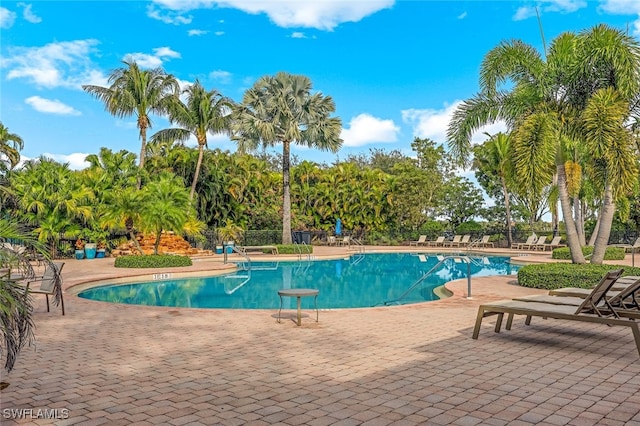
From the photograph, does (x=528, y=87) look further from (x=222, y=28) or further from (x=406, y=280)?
(x=222, y=28)

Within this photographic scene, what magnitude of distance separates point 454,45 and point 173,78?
1450 cm

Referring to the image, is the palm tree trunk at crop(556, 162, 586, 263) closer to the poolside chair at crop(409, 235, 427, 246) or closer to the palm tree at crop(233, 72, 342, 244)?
the palm tree at crop(233, 72, 342, 244)

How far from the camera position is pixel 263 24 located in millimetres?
25578

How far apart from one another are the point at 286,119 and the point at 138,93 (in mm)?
7748

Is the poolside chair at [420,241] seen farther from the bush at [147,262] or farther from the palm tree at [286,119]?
the bush at [147,262]

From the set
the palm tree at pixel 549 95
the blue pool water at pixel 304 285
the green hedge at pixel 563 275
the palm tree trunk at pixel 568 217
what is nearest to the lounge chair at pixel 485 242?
the blue pool water at pixel 304 285

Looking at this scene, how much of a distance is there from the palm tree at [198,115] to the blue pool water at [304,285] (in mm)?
8656

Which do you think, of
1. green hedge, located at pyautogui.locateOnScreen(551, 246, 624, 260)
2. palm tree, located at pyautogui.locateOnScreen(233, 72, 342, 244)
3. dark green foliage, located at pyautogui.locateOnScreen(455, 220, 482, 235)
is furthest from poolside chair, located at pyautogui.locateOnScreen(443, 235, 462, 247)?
green hedge, located at pyautogui.locateOnScreen(551, 246, 624, 260)

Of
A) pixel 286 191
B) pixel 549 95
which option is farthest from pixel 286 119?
pixel 549 95

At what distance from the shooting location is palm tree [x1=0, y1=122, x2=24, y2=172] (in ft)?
89.5

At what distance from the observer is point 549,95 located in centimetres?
1191

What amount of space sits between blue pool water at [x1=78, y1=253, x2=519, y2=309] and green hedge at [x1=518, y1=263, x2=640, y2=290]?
232 centimetres

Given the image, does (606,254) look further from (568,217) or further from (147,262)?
(147,262)

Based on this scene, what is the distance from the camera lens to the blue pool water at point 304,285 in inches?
483
